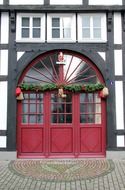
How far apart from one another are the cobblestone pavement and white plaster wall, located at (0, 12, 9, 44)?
4.19m

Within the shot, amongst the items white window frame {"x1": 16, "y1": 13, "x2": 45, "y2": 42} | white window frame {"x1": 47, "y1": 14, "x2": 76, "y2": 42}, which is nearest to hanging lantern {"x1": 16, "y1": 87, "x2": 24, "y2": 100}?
white window frame {"x1": 16, "y1": 13, "x2": 45, "y2": 42}

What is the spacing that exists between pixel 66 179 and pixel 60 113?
295 centimetres

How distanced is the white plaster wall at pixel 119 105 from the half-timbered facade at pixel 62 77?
34mm

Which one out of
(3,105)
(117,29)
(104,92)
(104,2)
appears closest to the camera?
(104,92)

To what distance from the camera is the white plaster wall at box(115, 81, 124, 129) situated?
32.3ft

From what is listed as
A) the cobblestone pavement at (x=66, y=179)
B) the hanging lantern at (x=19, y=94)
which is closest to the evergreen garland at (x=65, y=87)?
the hanging lantern at (x=19, y=94)

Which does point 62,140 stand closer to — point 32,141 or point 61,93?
point 32,141

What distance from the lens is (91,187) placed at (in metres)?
6.94

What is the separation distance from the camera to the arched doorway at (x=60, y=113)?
9.98m

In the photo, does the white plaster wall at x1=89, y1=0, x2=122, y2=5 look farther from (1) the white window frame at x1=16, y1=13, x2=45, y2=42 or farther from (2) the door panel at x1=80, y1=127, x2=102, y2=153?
(2) the door panel at x1=80, y1=127, x2=102, y2=153

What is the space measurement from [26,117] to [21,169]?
2.07 m

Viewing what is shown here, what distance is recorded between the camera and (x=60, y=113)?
10078 millimetres

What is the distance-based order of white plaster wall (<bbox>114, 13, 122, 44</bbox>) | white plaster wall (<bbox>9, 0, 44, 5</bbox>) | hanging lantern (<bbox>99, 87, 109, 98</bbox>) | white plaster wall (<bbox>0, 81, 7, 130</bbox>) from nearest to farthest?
1. hanging lantern (<bbox>99, 87, 109, 98</bbox>)
2. white plaster wall (<bbox>0, 81, 7, 130</bbox>)
3. white plaster wall (<bbox>9, 0, 44, 5</bbox>)
4. white plaster wall (<bbox>114, 13, 122, 44</bbox>)

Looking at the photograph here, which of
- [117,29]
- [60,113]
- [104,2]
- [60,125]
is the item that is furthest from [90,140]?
[104,2]
